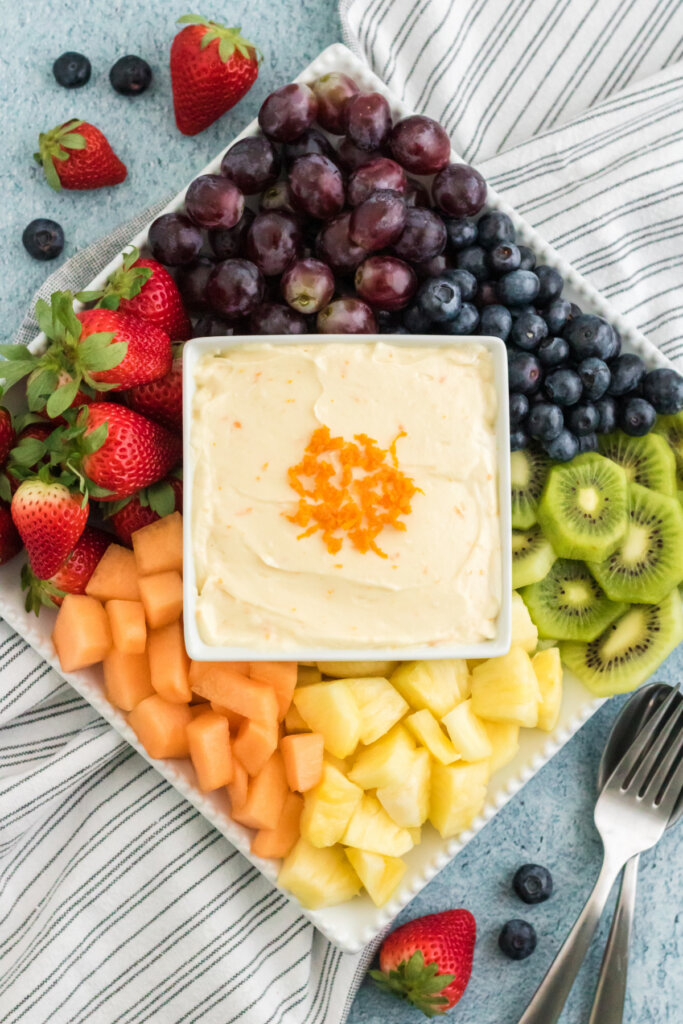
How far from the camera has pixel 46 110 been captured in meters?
2.55

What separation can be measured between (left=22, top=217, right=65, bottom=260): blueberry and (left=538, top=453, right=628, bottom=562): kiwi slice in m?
1.37

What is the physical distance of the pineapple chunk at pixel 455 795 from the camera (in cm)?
212

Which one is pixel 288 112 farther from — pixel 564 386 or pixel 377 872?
pixel 377 872

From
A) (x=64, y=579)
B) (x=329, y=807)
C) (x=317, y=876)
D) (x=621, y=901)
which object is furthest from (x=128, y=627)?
(x=621, y=901)

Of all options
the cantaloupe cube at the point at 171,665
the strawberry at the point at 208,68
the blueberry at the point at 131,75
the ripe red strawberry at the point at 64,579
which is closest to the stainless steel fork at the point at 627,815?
the cantaloupe cube at the point at 171,665

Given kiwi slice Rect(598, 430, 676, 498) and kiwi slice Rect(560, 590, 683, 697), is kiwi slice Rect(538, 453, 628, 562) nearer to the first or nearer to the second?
kiwi slice Rect(598, 430, 676, 498)

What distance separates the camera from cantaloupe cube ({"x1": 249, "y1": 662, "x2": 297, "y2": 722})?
2141 millimetres

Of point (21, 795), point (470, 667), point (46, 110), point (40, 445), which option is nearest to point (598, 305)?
point (470, 667)

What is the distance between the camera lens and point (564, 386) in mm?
2209

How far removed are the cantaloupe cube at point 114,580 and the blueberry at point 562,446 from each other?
3.27ft

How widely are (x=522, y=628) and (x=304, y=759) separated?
0.57 meters

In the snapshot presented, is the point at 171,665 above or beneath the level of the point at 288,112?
beneath

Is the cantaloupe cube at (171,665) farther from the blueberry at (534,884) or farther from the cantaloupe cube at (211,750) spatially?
the blueberry at (534,884)

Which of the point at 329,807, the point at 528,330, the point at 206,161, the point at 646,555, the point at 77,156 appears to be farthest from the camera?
the point at 206,161
